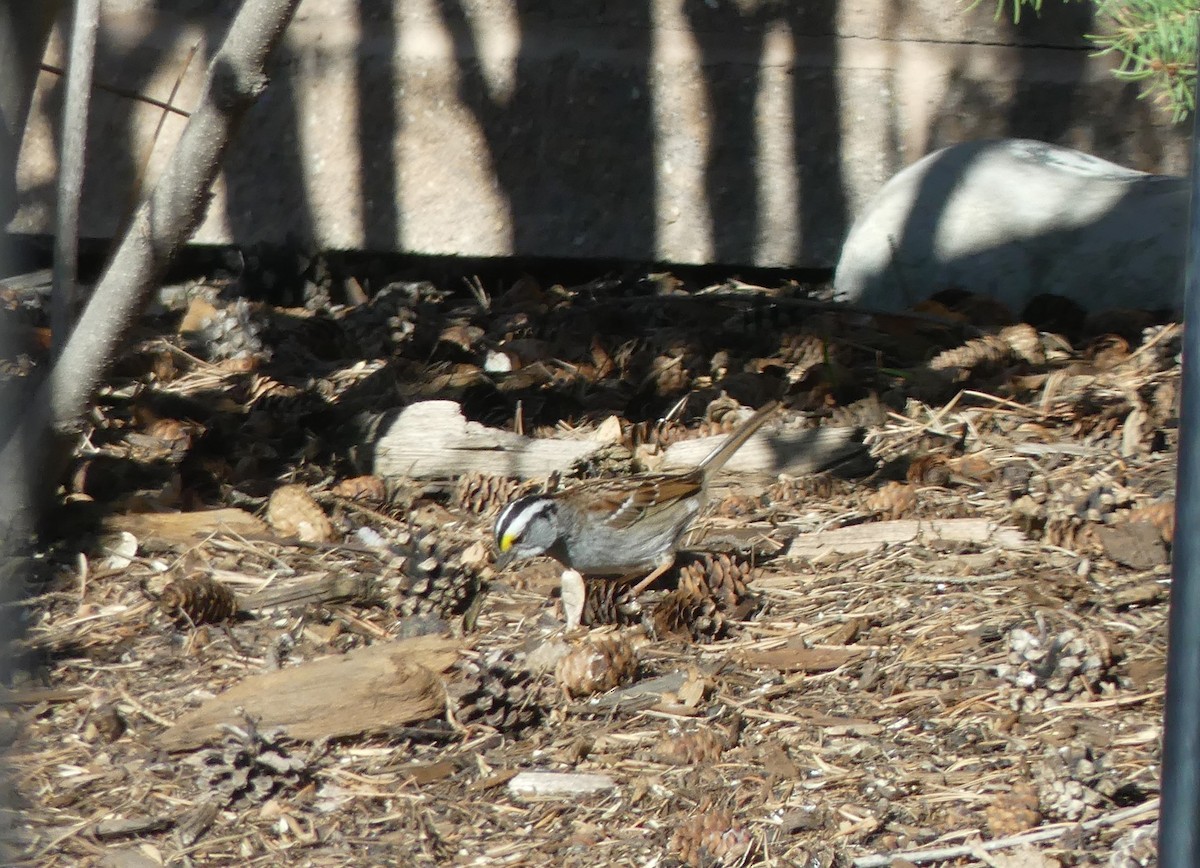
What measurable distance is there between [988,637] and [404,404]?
227 cm

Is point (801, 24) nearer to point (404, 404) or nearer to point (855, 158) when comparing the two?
point (855, 158)

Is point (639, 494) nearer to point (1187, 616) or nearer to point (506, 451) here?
point (506, 451)

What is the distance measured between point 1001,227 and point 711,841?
3568 millimetres

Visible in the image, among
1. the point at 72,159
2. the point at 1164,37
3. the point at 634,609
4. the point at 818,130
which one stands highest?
the point at 1164,37

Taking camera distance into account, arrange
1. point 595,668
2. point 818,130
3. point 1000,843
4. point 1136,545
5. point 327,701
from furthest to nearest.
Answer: point 818,130
point 1136,545
point 595,668
point 327,701
point 1000,843

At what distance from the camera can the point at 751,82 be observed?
232 inches

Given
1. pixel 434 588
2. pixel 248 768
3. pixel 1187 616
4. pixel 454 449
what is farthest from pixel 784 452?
pixel 1187 616

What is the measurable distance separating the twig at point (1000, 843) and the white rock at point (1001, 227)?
3.07 metres

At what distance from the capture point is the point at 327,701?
329 cm

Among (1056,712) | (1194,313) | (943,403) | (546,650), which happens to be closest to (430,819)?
(546,650)

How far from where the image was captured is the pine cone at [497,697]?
10.8ft

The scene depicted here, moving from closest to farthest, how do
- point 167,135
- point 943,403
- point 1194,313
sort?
point 1194,313, point 943,403, point 167,135

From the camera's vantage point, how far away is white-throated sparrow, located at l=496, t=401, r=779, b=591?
152 inches

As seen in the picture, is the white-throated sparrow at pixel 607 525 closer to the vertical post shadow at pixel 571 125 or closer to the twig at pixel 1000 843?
the twig at pixel 1000 843
